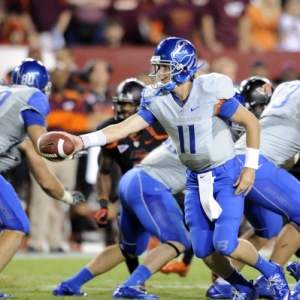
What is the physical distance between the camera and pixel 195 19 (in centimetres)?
1119

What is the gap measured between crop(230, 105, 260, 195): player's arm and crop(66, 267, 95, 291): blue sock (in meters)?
1.49

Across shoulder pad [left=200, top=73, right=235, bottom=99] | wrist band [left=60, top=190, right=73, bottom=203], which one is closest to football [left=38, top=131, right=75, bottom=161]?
shoulder pad [left=200, top=73, right=235, bottom=99]

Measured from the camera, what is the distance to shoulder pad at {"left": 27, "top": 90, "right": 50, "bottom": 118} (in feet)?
16.0

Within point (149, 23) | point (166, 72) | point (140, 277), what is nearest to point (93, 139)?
point (166, 72)

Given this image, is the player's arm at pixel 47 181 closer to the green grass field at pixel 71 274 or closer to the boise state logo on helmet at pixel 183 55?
the green grass field at pixel 71 274

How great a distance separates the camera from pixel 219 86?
14.3 feet

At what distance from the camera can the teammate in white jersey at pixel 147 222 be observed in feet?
16.5

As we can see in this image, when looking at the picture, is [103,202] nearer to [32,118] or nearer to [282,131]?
[32,118]

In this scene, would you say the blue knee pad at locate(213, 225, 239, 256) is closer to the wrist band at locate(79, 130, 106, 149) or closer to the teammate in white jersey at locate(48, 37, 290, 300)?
the teammate in white jersey at locate(48, 37, 290, 300)

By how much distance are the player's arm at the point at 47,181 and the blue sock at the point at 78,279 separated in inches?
20.0

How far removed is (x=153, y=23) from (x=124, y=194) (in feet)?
20.0

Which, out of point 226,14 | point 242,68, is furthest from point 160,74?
point 226,14

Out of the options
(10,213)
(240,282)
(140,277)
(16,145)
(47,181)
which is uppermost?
(16,145)

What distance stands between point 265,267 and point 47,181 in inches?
64.7
